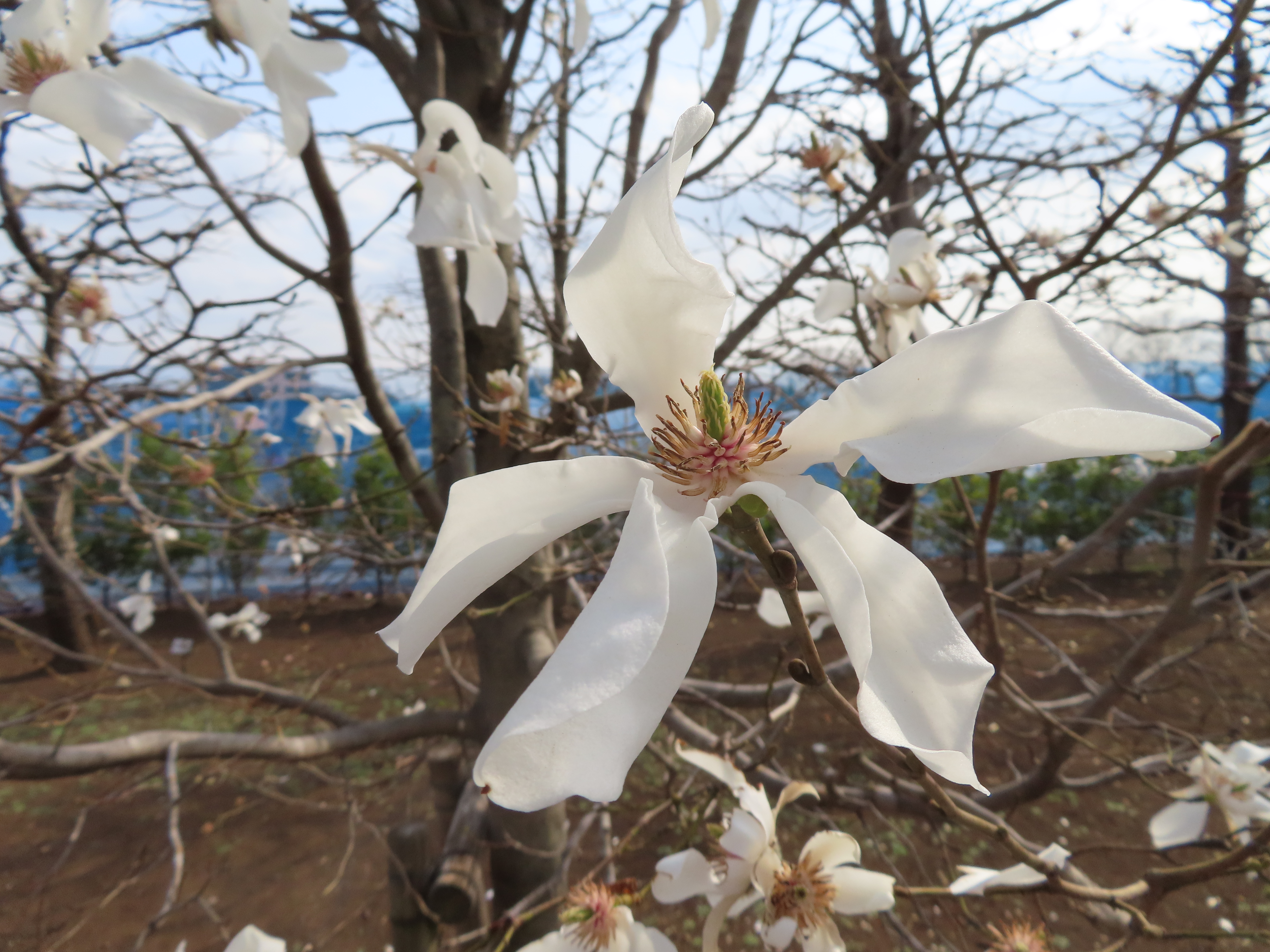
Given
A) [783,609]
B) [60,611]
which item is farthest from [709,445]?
[60,611]

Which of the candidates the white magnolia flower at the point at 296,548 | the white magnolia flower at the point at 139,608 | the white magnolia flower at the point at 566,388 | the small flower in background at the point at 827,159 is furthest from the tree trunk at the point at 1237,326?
the white magnolia flower at the point at 139,608

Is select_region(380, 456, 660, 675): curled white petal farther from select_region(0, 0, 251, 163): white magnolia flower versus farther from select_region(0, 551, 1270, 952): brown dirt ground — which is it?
select_region(0, 551, 1270, 952): brown dirt ground

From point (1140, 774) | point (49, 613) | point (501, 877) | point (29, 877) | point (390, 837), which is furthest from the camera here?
point (49, 613)

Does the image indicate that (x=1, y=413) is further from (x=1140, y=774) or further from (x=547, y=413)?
(x=1140, y=774)

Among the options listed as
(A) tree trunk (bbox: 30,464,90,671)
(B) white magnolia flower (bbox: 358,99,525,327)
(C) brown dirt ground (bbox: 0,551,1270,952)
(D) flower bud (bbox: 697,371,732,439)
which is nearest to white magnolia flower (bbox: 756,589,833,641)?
(C) brown dirt ground (bbox: 0,551,1270,952)

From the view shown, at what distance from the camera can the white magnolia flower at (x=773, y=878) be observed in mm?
685

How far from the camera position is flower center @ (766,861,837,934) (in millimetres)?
690

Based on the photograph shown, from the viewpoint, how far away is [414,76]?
66.0 inches

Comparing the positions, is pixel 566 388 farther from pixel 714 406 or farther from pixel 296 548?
pixel 296 548

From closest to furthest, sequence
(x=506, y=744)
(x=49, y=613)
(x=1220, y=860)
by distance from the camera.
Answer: (x=506, y=744)
(x=1220, y=860)
(x=49, y=613)

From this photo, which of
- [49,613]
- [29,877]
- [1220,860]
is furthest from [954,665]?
[49,613]

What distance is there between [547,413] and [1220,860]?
1.68 m

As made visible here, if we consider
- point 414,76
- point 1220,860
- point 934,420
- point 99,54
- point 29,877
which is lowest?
point 29,877

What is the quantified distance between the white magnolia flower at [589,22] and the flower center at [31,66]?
2.18 feet
